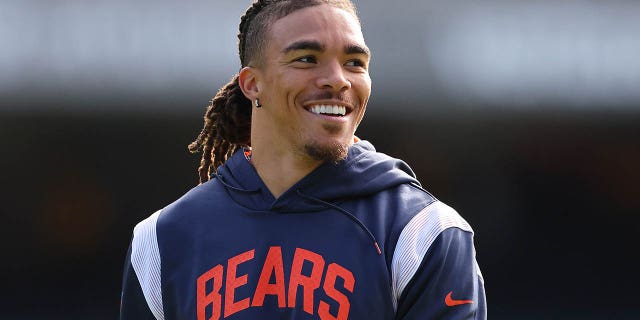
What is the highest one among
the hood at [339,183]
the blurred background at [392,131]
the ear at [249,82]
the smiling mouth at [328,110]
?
the ear at [249,82]

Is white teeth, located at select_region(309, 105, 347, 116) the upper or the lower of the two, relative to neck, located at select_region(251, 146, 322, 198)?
upper

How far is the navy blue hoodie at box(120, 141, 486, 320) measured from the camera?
235 centimetres

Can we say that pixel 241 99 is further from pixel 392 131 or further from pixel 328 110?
pixel 392 131

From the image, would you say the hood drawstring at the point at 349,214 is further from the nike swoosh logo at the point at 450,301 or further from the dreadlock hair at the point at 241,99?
the dreadlock hair at the point at 241,99

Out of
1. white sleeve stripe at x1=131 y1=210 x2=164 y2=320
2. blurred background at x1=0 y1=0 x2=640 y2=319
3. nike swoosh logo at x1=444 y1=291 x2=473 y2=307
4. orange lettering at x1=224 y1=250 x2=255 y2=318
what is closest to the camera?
nike swoosh logo at x1=444 y1=291 x2=473 y2=307

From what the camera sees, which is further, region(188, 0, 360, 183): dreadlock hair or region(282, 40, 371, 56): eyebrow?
region(188, 0, 360, 183): dreadlock hair

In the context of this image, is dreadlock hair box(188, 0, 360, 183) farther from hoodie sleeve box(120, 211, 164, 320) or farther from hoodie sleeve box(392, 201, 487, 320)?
hoodie sleeve box(392, 201, 487, 320)

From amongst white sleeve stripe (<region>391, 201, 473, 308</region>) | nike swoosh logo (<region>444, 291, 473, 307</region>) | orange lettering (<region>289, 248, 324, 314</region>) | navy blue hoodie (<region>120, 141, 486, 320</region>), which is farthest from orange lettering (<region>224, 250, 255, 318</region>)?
nike swoosh logo (<region>444, 291, 473, 307</region>)

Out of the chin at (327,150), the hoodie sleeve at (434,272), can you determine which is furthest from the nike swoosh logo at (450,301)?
the chin at (327,150)

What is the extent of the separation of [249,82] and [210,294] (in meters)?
0.58

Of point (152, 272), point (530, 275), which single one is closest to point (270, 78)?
point (152, 272)

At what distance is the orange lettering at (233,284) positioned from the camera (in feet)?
7.98

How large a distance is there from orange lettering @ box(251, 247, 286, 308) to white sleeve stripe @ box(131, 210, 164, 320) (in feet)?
0.94

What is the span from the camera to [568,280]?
24.4 feet
